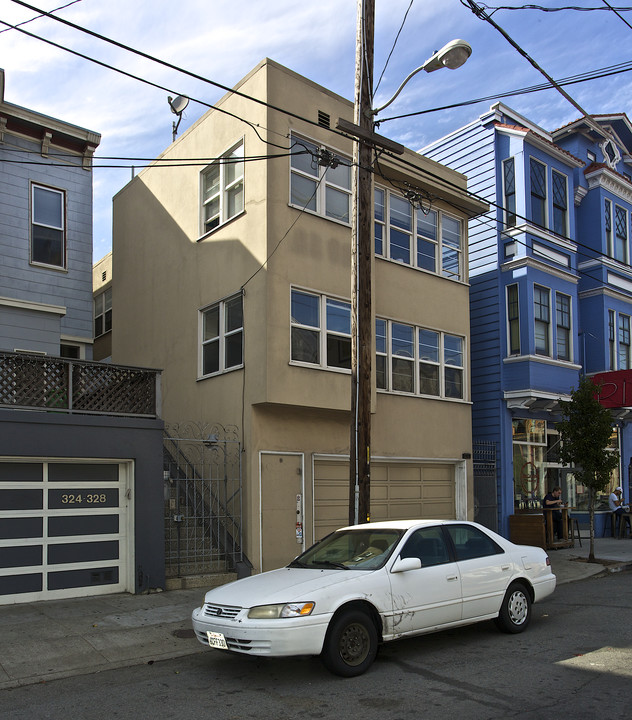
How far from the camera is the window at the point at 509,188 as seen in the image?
19.7 meters

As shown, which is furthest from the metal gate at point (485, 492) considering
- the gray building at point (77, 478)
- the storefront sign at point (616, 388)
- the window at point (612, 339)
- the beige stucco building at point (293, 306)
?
the gray building at point (77, 478)

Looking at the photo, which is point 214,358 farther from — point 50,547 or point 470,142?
point 470,142

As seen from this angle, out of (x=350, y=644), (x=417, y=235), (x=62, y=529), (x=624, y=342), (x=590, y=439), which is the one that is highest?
(x=417, y=235)

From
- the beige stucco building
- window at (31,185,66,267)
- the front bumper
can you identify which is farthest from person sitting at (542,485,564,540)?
window at (31,185,66,267)

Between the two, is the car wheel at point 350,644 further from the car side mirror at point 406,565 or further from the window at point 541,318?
the window at point 541,318

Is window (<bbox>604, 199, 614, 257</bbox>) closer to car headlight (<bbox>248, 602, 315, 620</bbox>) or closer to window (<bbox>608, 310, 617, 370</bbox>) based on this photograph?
window (<bbox>608, 310, 617, 370</bbox>)

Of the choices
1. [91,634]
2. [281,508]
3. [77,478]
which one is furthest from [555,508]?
[91,634]

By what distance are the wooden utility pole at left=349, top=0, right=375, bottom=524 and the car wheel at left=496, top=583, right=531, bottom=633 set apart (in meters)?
2.34

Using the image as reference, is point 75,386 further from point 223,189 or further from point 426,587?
point 426,587

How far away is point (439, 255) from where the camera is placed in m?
17.6

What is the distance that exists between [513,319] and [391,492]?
6.31m

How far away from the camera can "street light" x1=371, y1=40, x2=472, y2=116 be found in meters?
10.3

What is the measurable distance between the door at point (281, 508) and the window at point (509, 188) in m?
9.84

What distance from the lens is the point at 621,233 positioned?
74.8 feet
